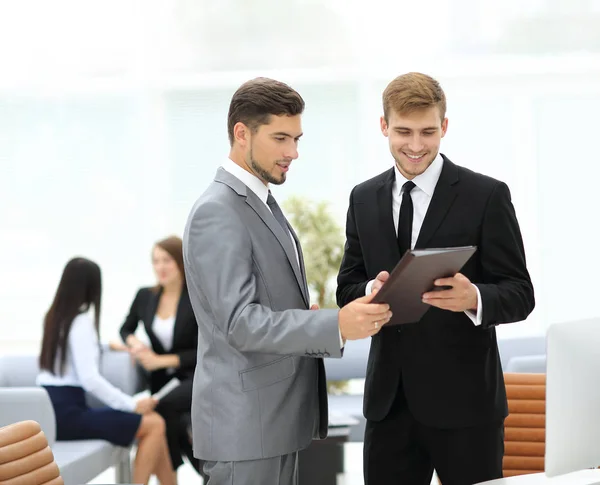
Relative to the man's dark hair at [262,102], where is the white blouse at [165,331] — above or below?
below

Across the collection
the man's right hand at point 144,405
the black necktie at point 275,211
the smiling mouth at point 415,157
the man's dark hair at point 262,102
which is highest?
the man's dark hair at point 262,102

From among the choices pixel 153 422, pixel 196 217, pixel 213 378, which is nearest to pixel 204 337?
pixel 213 378

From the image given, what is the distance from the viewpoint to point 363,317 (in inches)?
84.3

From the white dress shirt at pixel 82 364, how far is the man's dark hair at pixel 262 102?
2.74 meters

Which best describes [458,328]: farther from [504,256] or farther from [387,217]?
[387,217]

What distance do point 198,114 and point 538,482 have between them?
6.18 meters

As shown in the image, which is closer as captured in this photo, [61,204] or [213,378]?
[213,378]

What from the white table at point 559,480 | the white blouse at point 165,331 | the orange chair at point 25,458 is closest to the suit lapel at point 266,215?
the white table at point 559,480

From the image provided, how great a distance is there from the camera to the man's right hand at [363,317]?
7.00 feet

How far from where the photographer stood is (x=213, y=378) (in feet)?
7.48

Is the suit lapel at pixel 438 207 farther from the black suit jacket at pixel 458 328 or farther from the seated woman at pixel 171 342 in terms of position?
the seated woman at pixel 171 342

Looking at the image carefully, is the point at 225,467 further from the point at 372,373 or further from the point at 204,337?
the point at 372,373

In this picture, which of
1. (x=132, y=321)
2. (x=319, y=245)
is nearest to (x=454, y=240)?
(x=132, y=321)

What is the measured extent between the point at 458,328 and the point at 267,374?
1.84ft
